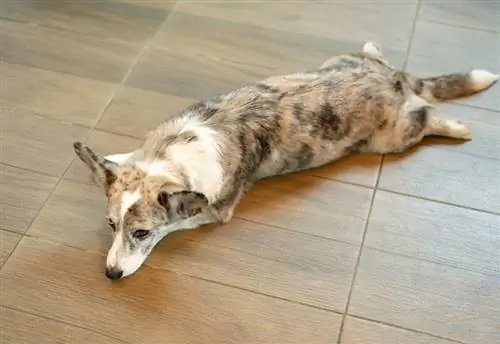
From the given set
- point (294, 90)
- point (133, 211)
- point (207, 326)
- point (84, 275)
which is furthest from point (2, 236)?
point (294, 90)

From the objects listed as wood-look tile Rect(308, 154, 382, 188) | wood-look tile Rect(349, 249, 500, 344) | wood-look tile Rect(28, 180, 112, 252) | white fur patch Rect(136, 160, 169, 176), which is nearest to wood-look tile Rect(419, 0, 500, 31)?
wood-look tile Rect(308, 154, 382, 188)

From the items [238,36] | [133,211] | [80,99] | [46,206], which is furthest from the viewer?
[238,36]

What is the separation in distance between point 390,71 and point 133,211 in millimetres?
943

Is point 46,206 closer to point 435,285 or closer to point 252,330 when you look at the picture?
point 252,330

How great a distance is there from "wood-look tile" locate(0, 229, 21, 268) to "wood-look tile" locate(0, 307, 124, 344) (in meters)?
0.19

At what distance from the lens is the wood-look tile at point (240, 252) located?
2010 mm

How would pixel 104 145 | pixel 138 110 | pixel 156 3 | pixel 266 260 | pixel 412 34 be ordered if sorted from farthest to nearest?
pixel 156 3 < pixel 412 34 < pixel 138 110 < pixel 104 145 < pixel 266 260

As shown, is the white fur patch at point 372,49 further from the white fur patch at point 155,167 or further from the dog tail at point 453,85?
the white fur patch at point 155,167

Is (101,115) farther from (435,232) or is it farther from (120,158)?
(435,232)

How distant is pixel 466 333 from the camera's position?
6.31 ft

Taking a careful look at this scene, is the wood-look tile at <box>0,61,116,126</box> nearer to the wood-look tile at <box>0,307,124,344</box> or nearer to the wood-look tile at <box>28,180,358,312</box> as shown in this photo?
the wood-look tile at <box>28,180,358,312</box>

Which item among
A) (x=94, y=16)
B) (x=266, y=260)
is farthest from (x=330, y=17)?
(x=266, y=260)

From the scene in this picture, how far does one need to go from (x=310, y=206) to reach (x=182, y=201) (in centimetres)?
48

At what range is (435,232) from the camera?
2129mm
